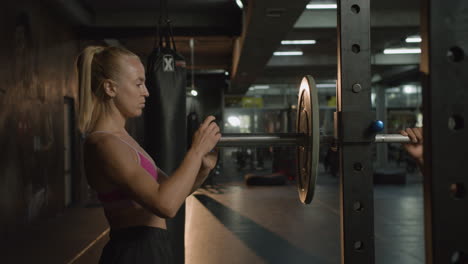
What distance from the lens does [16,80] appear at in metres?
4.25

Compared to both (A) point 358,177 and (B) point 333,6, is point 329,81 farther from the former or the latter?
(A) point 358,177

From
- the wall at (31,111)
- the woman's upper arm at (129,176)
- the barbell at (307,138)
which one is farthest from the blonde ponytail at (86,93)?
the wall at (31,111)

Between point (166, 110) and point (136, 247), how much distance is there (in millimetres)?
1163

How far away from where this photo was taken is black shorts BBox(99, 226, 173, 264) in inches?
39.1

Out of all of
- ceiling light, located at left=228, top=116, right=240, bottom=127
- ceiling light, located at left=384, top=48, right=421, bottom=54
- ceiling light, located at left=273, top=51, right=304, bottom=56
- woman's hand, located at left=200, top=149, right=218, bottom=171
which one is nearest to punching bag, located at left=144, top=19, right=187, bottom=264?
woman's hand, located at left=200, top=149, right=218, bottom=171

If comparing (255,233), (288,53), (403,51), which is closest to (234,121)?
(288,53)

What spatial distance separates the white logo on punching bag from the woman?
1.09 m

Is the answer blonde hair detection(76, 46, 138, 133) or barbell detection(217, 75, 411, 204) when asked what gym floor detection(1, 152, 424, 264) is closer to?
barbell detection(217, 75, 411, 204)

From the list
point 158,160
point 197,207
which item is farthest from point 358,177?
point 197,207

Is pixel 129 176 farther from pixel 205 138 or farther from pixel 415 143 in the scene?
pixel 415 143

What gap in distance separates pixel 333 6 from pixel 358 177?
5.20 metres

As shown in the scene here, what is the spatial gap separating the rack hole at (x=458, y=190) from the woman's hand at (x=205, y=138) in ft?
1.74

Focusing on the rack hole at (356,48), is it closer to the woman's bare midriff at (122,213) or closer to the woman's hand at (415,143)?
the woman's hand at (415,143)

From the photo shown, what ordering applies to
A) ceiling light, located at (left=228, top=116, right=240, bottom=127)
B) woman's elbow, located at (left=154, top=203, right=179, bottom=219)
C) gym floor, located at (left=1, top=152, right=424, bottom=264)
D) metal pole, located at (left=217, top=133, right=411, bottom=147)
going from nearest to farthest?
woman's elbow, located at (left=154, top=203, right=179, bottom=219) → metal pole, located at (left=217, top=133, right=411, bottom=147) → gym floor, located at (left=1, top=152, right=424, bottom=264) → ceiling light, located at (left=228, top=116, right=240, bottom=127)
